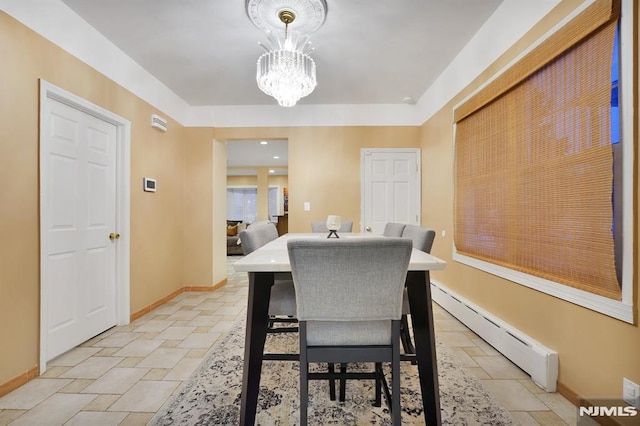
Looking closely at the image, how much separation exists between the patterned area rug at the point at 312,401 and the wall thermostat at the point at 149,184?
214 cm

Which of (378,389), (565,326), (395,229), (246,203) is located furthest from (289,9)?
(246,203)

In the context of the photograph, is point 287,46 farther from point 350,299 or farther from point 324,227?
point 350,299

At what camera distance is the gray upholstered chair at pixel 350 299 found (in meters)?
1.12

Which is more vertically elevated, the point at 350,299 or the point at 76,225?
the point at 76,225

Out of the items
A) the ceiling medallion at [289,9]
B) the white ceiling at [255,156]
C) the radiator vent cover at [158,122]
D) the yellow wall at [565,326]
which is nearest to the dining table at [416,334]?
the yellow wall at [565,326]

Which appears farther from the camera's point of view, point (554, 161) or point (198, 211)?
point (198, 211)

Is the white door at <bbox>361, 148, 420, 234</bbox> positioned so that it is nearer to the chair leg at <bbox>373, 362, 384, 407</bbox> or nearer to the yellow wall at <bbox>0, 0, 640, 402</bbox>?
the yellow wall at <bbox>0, 0, 640, 402</bbox>

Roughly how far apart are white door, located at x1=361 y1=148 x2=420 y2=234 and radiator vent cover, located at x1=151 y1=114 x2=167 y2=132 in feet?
8.60

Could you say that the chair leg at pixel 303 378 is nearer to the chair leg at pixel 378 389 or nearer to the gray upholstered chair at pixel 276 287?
the gray upholstered chair at pixel 276 287

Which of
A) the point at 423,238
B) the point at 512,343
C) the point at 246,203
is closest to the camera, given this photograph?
the point at 423,238

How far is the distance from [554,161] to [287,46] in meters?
2.01

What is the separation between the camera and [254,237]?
6.61 ft

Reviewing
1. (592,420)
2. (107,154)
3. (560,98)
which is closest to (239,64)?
(107,154)

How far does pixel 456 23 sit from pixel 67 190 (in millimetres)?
3437
